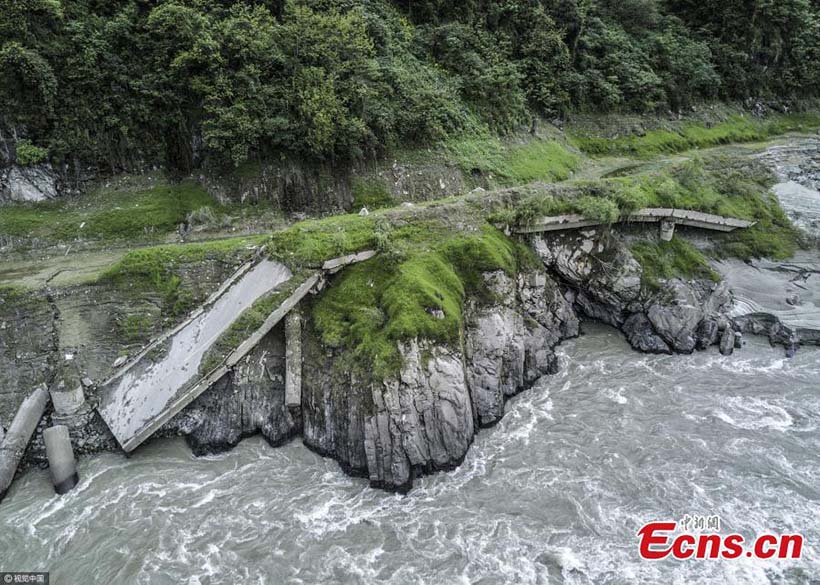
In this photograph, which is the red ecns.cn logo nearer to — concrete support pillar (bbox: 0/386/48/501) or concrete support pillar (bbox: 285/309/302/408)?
concrete support pillar (bbox: 285/309/302/408)

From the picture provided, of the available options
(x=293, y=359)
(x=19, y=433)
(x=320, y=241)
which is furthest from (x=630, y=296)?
(x=19, y=433)

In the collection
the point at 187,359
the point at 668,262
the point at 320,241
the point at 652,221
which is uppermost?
the point at 320,241

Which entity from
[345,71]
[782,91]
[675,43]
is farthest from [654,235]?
[782,91]

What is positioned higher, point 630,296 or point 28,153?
point 28,153

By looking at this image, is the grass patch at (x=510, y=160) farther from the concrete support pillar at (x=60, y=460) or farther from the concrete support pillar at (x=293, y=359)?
the concrete support pillar at (x=60, y=460)

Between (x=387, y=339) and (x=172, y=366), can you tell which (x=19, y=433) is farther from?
(x=387, y=339)

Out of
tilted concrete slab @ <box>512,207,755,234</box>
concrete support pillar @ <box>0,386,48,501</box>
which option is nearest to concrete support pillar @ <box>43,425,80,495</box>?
concrete support pillar @ <box>0,386,48,501</box>

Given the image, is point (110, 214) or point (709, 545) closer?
point (709, 545)

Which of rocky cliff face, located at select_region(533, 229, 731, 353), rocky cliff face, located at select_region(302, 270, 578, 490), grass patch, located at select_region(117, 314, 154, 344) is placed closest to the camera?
rocky cliff face, located at select_region(302, 270, 578, 490)
